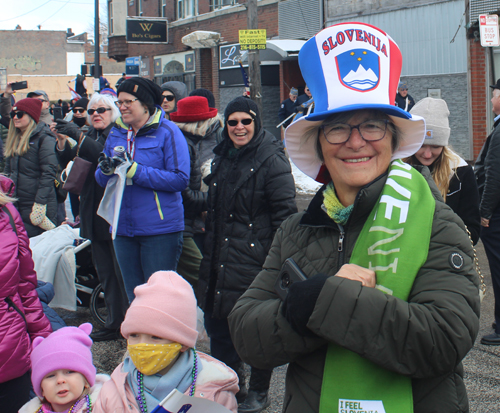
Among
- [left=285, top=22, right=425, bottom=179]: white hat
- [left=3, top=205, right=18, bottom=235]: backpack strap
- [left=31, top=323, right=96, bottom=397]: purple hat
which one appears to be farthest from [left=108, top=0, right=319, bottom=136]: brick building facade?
[left=285, top=22, right=425, bottom=179]: white hat

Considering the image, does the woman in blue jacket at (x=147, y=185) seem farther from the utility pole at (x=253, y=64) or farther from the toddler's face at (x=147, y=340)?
the utility pole at (x=253, y=64)

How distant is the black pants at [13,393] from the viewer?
9.63 ft

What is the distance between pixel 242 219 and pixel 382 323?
2379mm

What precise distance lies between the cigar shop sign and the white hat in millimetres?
26283

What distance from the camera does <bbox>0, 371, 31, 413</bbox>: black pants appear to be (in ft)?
9.63

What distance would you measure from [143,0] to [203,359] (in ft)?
103

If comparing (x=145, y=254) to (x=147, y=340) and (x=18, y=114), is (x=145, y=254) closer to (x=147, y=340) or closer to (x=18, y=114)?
(x=147, y=340)

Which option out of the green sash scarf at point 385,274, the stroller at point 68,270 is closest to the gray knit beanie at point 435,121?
the green sash scarf at point 385,274

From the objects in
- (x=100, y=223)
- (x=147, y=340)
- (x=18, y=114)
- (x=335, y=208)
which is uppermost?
(x=18, y=114)

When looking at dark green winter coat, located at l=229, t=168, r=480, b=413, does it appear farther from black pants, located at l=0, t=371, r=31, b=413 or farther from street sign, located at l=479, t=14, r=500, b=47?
street sign, located at l=479, t=14, r=500, b=47

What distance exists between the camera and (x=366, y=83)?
1594 mm

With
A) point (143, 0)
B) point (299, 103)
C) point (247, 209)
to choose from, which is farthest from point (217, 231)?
point (143, 0)

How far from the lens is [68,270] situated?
5.38m

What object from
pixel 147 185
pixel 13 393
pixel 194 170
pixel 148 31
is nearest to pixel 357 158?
pixel 13 393
